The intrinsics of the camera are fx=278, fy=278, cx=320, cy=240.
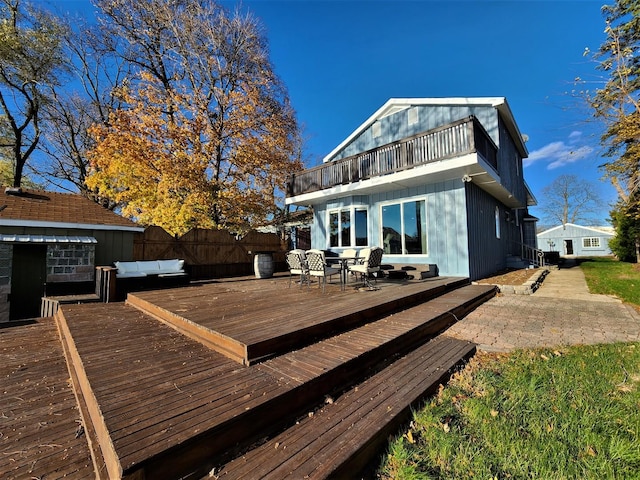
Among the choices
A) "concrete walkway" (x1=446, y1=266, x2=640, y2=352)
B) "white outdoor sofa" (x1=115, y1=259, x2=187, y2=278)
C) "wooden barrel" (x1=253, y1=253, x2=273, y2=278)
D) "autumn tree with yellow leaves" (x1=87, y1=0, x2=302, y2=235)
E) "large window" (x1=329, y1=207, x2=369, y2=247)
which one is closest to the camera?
"concrete walkway" (x1=446, y1=266, x2=640, y2=352)

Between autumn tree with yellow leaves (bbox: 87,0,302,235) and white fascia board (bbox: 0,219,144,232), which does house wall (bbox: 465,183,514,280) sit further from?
white fascia board (bbox: 0,219,144,232)

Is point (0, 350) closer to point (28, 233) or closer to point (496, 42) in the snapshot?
point (28, 233)

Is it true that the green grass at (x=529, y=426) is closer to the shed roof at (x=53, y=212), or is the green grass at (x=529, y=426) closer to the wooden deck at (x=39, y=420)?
the wooden deck at (x=39, y=420)

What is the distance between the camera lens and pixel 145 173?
11195 millimetres

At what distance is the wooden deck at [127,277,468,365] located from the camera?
2.82 m

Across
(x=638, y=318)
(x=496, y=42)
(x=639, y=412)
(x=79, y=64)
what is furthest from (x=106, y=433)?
(x=79, y=64)

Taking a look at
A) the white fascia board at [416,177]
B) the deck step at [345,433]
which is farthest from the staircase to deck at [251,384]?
the white fascia board at [416,177]

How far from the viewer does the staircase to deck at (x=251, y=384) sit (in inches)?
63.3

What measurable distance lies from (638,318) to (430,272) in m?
4.20

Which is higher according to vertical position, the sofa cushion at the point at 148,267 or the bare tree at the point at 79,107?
the bare tree at the point at 79,107

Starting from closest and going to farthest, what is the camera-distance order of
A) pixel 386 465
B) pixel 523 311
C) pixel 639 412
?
pixel 386 465, pixel 639 412, pixel 523 311

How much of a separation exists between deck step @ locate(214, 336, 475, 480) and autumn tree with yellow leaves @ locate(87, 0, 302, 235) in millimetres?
10779

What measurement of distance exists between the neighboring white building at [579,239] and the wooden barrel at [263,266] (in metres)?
36.6

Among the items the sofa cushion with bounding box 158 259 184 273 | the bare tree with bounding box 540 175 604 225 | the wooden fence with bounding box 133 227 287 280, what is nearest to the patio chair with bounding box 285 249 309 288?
the sofa cushion with bounding box 158 259 184 273
